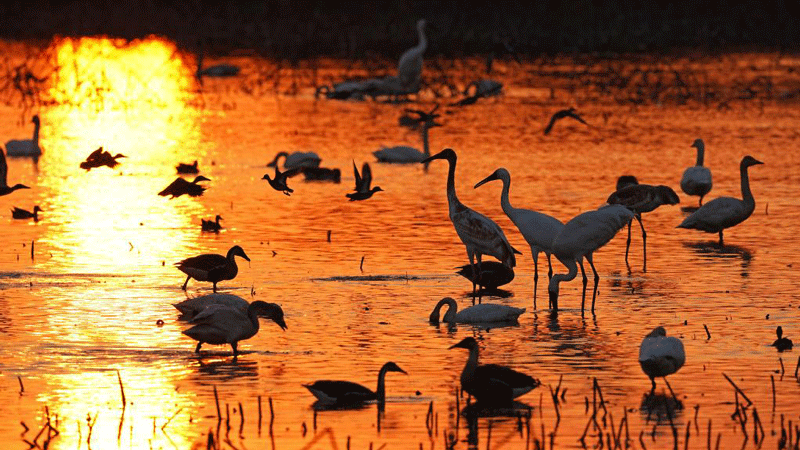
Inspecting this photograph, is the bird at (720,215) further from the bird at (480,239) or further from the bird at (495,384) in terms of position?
the bird at (495,384)

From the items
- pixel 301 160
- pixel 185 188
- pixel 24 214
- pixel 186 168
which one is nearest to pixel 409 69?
pixel 301 160

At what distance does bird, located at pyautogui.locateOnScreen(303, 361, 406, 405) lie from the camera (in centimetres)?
1079

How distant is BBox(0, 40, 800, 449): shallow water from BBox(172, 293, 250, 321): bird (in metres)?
0.21

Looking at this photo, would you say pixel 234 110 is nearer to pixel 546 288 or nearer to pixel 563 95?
pixel 563 95

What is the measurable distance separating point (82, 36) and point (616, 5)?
1815cm

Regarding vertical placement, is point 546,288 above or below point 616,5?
below

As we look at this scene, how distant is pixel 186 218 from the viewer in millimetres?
20828

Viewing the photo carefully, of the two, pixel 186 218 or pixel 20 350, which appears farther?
pixel 186 218

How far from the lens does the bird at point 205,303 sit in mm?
13320

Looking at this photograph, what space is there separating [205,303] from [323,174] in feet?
35.4

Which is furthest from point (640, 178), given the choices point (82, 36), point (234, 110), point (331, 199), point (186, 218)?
point (82, 36)

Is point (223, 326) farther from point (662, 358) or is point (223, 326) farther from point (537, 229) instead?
point (537, 229)

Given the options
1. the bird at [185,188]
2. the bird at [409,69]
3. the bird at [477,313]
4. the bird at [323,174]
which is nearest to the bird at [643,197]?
the bird at [477,313]

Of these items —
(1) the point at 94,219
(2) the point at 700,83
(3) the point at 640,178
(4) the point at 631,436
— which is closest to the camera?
(4) the point at 631,436
